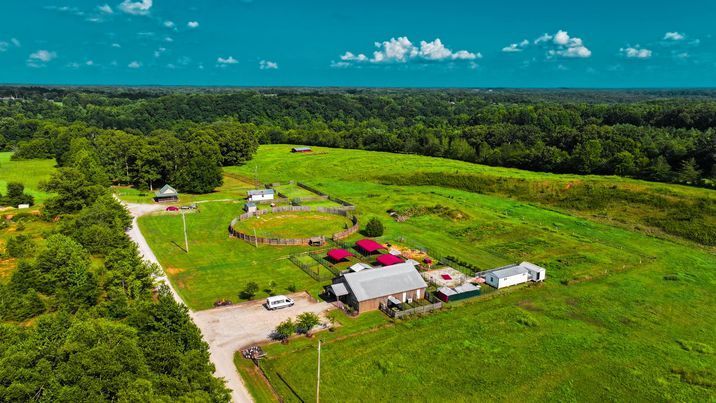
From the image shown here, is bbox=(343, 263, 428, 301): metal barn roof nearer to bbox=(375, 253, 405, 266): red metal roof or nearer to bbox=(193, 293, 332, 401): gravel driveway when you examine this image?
bbox=(193, 293, 332, 401): gravel driveway

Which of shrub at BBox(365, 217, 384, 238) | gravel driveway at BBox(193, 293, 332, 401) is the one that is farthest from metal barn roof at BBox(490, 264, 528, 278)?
shrub at BBox(365, 217, 384, 238)

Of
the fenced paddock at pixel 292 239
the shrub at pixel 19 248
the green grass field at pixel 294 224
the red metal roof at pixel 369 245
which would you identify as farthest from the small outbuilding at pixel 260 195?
the shrub at pixel 19 248

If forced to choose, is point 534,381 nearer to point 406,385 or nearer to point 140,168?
point 406,385

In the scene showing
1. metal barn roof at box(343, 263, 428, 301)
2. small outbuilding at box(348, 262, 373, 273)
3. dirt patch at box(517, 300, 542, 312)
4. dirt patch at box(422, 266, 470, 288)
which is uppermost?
metal barn roof at box(343, 263, 428, 301)

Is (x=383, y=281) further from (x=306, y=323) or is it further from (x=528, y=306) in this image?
(x=528, y=306)

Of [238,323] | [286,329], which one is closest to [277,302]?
[238,323]

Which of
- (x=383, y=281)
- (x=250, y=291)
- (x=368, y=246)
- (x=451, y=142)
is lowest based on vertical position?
(x=250, y=291)

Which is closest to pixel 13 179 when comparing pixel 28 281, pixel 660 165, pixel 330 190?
pixel 330 190
